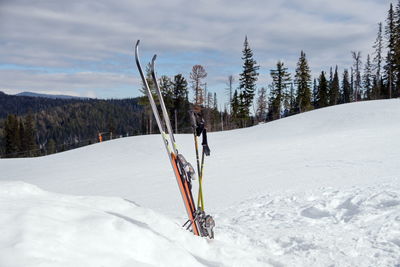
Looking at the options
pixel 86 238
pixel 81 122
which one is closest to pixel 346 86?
pixel 86 238

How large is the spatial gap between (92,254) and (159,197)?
529cm

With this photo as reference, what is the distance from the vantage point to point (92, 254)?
7.28 ft

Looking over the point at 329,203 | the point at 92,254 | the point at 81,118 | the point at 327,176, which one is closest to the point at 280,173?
the point at 327,176

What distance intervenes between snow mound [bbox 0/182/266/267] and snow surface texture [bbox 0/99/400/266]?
0.04 ft

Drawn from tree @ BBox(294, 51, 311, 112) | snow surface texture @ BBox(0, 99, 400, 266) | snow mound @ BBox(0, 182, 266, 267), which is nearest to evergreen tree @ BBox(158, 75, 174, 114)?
tree @ BBox(294, 51, 311, 112)

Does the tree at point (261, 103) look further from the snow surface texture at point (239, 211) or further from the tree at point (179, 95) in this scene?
the snow surface texture at point (239, 211)

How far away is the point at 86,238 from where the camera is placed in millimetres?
2387

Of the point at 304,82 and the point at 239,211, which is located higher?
the point at 304,82

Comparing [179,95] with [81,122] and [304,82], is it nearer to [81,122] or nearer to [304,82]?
[304,82]

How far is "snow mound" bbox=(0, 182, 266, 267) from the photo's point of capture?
2037 mm

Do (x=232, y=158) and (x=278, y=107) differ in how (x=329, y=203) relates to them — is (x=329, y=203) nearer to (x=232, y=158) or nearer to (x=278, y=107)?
(x=232, y=158)

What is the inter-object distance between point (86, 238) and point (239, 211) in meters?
3.68

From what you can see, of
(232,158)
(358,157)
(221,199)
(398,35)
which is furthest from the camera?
(398,35)

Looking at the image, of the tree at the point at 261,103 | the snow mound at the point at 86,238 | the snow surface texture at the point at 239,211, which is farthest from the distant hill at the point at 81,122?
the snow mound at the point at 86,238
